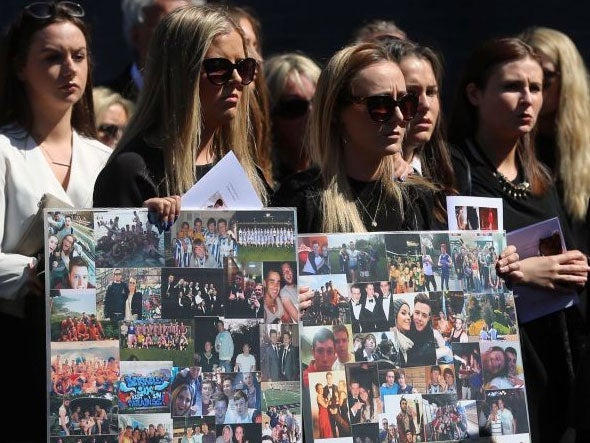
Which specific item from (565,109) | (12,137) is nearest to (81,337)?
(12,137)

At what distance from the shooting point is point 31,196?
445cm

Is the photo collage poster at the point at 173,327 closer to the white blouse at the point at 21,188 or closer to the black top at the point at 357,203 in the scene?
the black top at the point at 357,203

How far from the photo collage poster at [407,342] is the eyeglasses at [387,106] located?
16.9 inches

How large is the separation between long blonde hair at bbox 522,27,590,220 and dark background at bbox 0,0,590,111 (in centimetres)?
154

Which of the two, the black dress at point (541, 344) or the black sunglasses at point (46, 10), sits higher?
the black sunglasses at point (46, 10)

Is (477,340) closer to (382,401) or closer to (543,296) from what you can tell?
(382,401)

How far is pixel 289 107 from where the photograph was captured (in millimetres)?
5754

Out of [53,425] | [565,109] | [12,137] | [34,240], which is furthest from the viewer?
[565,109]

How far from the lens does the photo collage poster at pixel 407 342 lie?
154 inches

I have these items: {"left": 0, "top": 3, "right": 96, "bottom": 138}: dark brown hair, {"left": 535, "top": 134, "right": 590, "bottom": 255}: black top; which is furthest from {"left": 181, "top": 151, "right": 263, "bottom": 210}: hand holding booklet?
{"left": 535, "top": 134, "right": 590, "bottom": 255}: black top

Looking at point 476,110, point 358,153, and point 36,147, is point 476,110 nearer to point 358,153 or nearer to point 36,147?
point 358,153

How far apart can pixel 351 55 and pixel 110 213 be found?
3.59ft

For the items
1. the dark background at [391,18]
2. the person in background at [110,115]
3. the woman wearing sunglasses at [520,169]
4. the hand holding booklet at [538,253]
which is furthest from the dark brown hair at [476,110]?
the dark background at [391,18]

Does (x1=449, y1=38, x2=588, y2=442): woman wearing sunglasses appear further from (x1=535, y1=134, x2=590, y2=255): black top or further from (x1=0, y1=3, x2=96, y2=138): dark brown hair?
(x1=0, y1=3, x2=96, y2=138): dark brown hair
